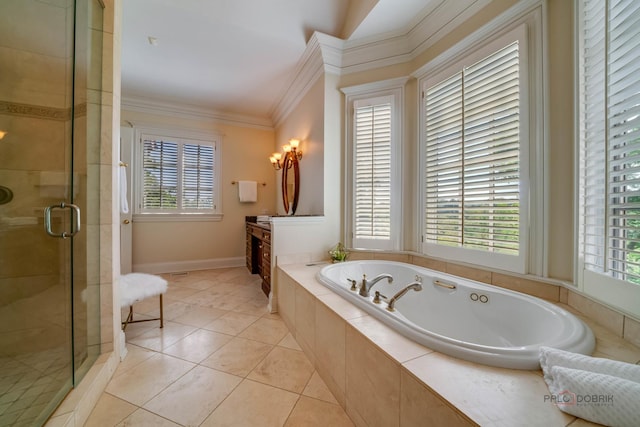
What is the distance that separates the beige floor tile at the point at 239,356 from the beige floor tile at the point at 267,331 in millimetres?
64

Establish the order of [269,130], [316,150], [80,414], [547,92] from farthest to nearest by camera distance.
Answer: [269,130]
[316,150]
[547,92]
[80,414]

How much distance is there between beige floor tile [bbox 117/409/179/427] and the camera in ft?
3.76

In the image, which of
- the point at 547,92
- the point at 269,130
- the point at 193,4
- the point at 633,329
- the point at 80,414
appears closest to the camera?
the point at 633,329

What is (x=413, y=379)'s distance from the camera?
2.69 feet

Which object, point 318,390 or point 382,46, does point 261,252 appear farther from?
point 382,46

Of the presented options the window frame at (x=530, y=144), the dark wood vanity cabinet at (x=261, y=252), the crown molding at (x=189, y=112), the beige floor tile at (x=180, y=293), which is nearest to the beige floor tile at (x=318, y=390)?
the dark wood vanity cabinet at (x=261, y=252)

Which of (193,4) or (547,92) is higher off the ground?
(193,4)

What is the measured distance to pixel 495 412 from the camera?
0.67 metres

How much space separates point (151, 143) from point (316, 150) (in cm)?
274

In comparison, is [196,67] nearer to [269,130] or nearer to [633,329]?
[269,130]

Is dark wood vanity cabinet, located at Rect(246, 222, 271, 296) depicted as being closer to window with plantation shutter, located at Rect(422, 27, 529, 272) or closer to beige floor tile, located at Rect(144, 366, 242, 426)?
beige floor tile, located at Rect(144, 366, 242, 426)

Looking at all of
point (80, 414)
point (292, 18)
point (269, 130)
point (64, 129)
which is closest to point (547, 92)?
point (292, 18)

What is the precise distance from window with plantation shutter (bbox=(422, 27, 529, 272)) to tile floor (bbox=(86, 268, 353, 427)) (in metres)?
1.43

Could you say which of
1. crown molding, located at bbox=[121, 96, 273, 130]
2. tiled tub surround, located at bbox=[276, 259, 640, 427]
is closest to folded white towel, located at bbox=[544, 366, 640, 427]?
tiled tub surround, located at bbox=[276, 259, 640, 427]
